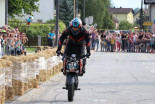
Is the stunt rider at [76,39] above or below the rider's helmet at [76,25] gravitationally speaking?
below

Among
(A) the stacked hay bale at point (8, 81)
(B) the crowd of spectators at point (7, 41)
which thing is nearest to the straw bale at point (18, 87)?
(A) the stacked hay bale at point (8, 81)

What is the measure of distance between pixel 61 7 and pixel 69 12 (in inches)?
60.3

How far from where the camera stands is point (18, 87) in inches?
431

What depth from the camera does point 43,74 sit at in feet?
47.0

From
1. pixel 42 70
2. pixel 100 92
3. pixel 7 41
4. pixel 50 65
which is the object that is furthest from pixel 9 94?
pixel 7 41

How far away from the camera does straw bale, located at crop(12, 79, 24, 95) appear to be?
10.8 metres

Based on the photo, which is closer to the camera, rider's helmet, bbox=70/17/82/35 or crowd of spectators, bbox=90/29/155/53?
rider's helmet, bbox=70/17/82/35

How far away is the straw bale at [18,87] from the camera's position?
35.4ft

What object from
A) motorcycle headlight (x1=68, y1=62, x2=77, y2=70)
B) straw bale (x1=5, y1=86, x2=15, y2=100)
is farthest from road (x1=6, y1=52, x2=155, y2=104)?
motorcycle headlight (x1=68, y1=62, x2=77, y2=70)

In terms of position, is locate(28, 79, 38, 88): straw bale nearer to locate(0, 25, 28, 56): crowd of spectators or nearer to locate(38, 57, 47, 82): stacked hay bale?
locate(38, 57, 47, 82): stacked hay bale

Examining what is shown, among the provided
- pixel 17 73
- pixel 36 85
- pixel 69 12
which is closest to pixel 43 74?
pixel 36 85

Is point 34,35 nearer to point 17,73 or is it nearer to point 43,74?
point 43,74

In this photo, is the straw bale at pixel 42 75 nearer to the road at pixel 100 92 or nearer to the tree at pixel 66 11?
the road at pixel 100 92

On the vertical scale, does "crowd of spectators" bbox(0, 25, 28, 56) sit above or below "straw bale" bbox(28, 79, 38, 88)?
above
